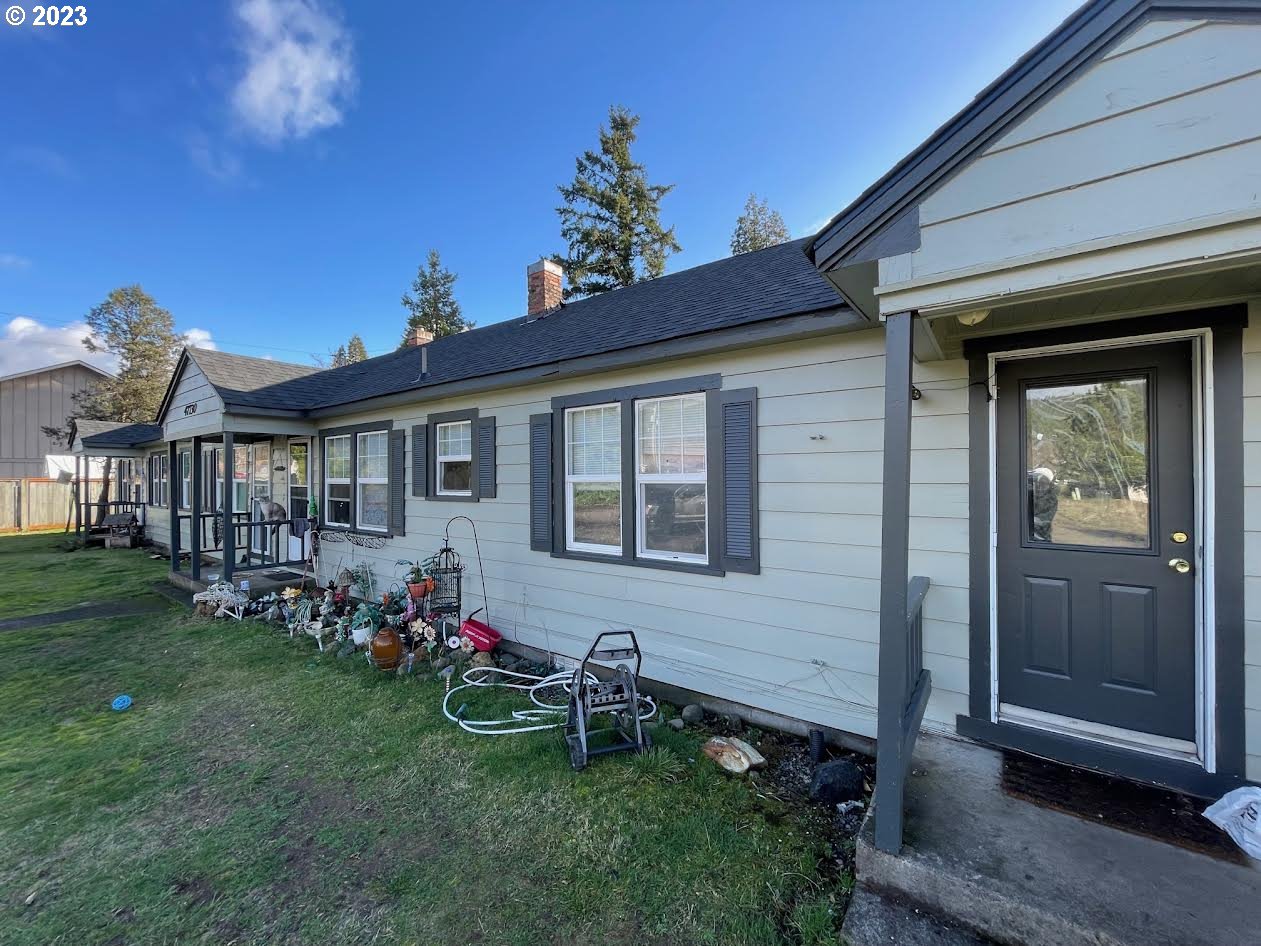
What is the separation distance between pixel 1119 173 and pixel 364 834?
14.2ft

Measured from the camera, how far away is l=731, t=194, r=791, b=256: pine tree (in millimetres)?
25750

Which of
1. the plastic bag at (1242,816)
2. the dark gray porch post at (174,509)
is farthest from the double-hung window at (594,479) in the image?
the dark gray porch post at (174,509)

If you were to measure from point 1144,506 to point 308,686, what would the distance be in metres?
6.03

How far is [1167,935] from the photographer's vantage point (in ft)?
5.23

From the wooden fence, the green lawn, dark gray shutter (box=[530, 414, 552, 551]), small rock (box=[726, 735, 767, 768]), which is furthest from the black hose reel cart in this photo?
the wooden fence

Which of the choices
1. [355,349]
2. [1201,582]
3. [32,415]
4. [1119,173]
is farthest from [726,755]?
[355,349]

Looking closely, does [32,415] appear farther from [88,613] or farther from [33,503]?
[88,613]

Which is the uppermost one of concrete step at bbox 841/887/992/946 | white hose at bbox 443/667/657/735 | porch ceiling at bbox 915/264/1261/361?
porch ceiling at bbox 915/264/1261/361

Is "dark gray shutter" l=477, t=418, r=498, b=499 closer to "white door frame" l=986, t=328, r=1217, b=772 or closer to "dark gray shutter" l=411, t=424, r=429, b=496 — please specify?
"dark gray shutter" l=411, t=424, r=429, b=496

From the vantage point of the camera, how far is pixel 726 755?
3.17 metres

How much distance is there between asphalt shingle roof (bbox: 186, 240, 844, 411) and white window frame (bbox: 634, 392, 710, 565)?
501mm

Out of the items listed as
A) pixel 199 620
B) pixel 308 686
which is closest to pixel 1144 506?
pixel 308 686

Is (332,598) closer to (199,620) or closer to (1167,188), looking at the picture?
(199,620)

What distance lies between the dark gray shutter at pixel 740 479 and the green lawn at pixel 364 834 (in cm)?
134
